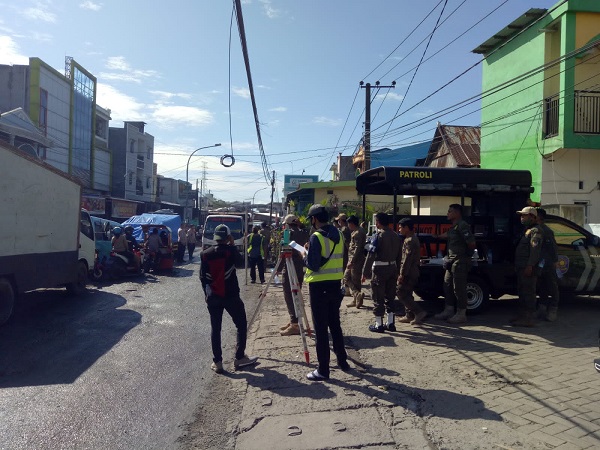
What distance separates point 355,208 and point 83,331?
17.3 metres

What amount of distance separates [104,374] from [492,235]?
686 centimetres

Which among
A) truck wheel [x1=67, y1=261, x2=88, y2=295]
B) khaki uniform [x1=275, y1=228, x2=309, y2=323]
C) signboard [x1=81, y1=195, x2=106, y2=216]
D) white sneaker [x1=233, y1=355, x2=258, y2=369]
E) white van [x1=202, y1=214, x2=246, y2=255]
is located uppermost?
signboard [x1=81, y1=195, x2=106, y2=216]

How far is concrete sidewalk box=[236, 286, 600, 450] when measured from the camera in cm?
454

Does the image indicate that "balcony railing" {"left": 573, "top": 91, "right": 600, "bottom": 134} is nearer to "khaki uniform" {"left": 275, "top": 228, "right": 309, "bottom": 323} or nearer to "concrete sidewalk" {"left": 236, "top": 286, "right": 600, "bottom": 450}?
"concrete sidewalk" {"left": 236, "top": 286, "right": 600, "bottom": 450}

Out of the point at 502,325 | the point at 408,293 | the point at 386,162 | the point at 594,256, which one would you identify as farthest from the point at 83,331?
the point at 386,162

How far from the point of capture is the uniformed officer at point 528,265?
8164 millimetres

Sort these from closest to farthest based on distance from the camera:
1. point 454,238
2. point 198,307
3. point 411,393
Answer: point 411,393, point 454,238, point 198,307

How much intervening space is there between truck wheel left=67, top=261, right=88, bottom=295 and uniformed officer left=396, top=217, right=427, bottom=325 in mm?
7867

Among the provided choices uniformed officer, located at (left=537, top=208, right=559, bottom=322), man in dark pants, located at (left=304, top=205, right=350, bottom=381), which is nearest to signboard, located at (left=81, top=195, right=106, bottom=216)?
uniformed officer, located at (left=537, top=208, right=559, bottom=322)

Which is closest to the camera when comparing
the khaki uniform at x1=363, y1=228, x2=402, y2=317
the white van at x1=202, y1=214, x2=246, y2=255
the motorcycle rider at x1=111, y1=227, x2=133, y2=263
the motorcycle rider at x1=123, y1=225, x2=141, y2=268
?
the khaki uniform at x1=363, y1=228, x2=402, y2=317

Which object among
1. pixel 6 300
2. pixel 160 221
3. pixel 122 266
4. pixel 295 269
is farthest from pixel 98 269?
pixel 160 221

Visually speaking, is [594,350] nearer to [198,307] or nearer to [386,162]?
[198,307]

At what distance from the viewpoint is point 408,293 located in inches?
341

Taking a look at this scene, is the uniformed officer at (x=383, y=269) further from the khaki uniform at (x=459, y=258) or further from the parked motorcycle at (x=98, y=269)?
the parked motorcycle at (x=98, y=269)
